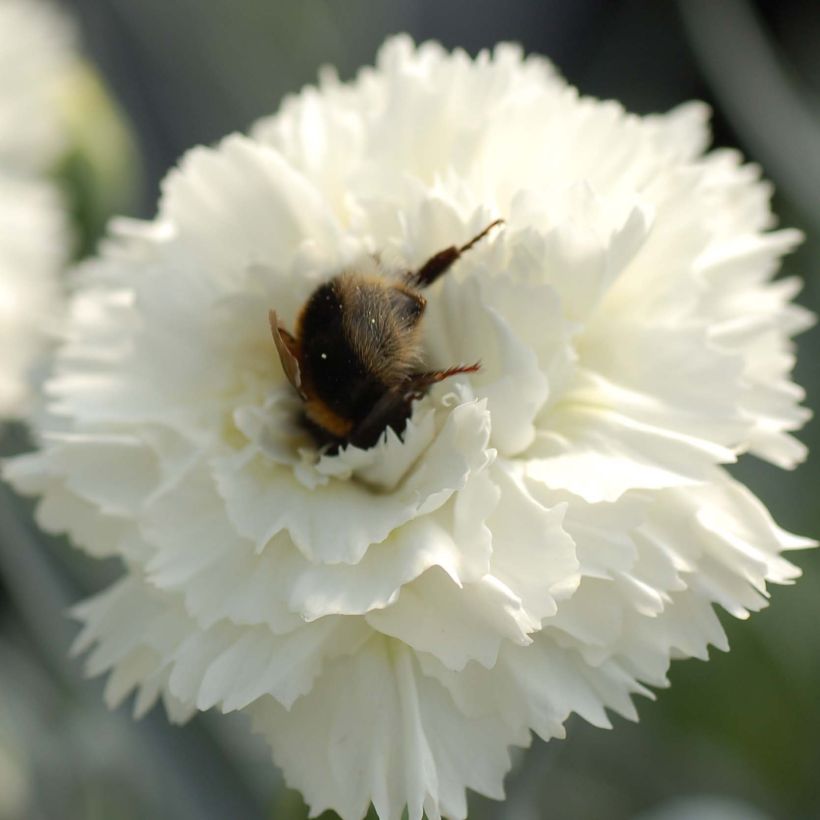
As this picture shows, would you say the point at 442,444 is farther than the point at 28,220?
No

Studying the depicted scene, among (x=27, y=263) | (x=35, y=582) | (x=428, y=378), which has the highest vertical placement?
(x=428, y=378)

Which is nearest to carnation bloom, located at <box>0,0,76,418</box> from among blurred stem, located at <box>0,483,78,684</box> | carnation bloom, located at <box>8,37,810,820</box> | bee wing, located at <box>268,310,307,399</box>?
blurred stem, located at <box>0,483,78,684</box>

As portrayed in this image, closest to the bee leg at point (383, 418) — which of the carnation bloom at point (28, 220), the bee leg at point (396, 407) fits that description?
the bee leg at point (396, 407)

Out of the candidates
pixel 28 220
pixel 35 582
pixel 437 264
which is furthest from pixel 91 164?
pixel 437 264

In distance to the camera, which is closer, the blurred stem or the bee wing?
the bee wing

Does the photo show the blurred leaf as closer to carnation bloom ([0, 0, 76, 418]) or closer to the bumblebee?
carnation bloom ([0, 0, 76, 418])

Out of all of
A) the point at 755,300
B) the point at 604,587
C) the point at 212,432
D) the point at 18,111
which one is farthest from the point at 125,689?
the point at 18,111

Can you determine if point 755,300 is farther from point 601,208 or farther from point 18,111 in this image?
point 18,111

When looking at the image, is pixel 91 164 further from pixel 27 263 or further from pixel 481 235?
pixel 481 235
